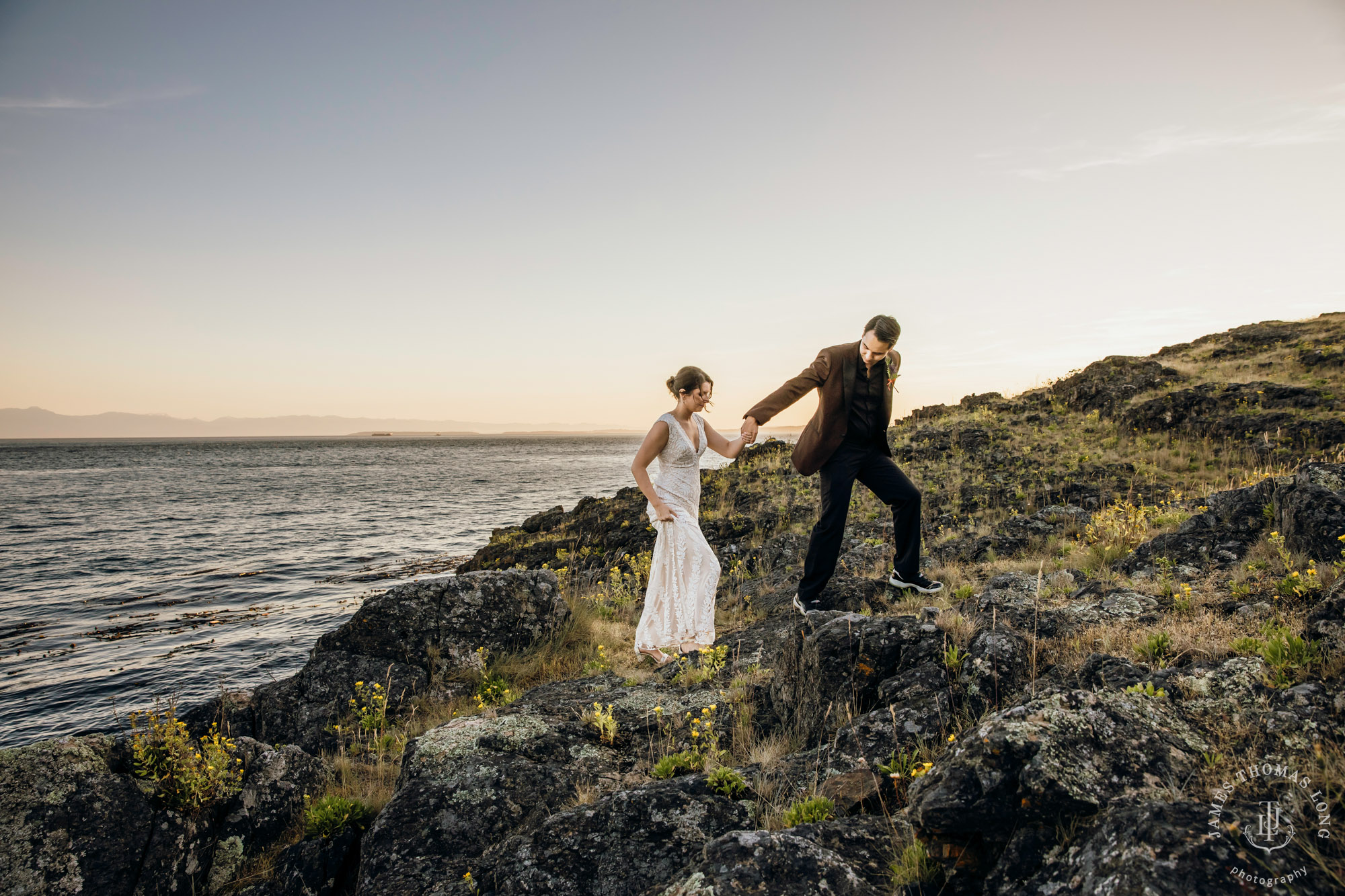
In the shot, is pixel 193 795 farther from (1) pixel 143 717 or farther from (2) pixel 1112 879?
(1) pixel 143 717

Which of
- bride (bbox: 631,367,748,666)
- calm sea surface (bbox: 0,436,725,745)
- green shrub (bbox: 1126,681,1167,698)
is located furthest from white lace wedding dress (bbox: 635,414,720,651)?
calm sea surface (bbox: 0,436,725,745)

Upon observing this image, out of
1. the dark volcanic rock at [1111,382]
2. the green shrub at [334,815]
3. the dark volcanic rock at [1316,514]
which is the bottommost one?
the green shrub at [334,815]

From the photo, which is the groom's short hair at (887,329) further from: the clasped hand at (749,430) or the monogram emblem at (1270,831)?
the monogram emblem at (1270,831)

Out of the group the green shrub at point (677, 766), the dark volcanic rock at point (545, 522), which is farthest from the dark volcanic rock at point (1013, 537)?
the dark volcanic rock at point (545, 522)

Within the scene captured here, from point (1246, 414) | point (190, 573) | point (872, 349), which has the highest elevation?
point (872, 349)

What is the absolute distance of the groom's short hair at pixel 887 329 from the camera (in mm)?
5898

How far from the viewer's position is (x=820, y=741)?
416cm

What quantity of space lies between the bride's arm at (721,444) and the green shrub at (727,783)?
3966 millimetres

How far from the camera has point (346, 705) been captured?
6.77 metres

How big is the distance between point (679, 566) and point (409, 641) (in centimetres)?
344

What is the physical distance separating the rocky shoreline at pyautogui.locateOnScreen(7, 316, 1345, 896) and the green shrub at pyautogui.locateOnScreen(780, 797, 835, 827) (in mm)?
14

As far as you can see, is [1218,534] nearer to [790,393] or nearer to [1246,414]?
[790,393]

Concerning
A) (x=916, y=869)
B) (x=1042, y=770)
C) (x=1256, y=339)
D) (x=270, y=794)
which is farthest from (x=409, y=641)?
(x=1256, y=339)

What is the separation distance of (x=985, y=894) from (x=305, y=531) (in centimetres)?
2929
